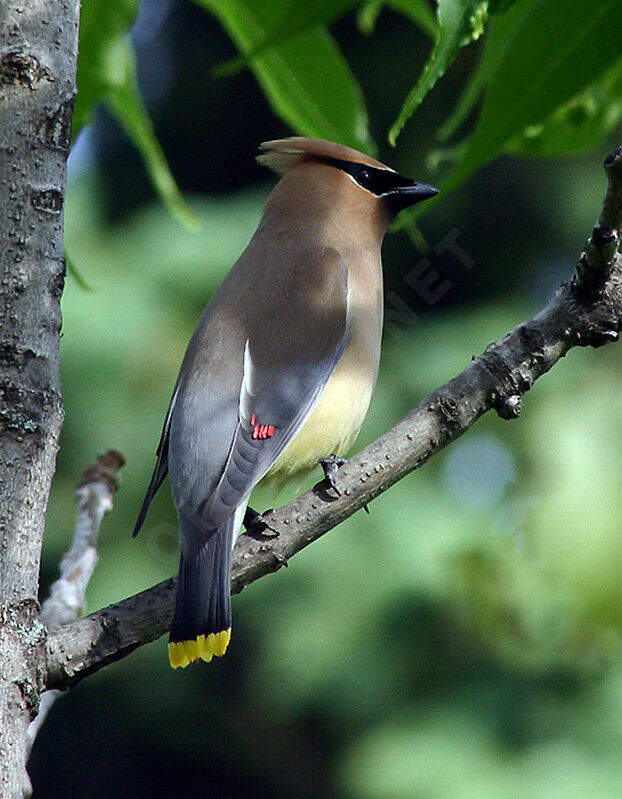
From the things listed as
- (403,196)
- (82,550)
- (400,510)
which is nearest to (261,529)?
(82,550)

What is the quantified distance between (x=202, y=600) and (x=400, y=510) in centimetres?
434

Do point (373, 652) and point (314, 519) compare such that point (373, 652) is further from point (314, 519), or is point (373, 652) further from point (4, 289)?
point (4, 289)

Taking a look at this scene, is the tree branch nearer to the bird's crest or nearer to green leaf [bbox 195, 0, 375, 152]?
green leaf [bbox 195, 0, 375, 152]

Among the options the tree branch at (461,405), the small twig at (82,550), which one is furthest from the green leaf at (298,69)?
the small twig at (82,550)

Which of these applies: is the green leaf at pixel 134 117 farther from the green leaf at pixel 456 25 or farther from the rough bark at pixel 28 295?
the green leaf at pixel 456 25

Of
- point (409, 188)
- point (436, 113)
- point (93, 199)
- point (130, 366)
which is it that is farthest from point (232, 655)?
point (409, 188)

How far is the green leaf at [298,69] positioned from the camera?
1.92 meters

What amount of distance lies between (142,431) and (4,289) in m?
5.37

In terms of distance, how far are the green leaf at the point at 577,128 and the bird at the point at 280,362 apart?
0.74 metres

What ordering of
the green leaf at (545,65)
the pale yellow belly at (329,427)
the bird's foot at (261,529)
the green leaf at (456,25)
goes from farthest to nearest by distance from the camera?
1. the pale yellow belly at (329,427)
2. the bird's foot at (261,529)
3. the green leaf at (545,65)
4. the green leaf at (456,25)

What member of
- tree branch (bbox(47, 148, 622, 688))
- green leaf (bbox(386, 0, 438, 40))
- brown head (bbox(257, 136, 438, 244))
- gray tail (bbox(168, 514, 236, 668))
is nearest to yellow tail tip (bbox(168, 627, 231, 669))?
gray tail (bbox(168, 514, 236, 668))

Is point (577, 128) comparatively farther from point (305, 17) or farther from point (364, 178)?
point (364, 178)

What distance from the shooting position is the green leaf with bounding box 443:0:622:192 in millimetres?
1623

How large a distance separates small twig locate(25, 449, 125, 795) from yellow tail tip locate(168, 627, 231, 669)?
6.4 inches
